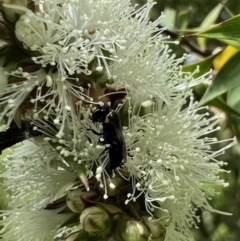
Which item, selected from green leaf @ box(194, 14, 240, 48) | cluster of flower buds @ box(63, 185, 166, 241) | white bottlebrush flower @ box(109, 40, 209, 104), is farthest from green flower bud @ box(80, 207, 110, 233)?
green leaf @ box(194, 14, 240, 48)

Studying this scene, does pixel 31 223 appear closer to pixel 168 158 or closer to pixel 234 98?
pixel 168 158

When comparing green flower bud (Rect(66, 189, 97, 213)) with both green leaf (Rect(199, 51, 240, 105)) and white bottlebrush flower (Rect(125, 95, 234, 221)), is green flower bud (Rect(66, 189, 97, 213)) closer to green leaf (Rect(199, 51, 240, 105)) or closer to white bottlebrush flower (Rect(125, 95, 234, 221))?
white bottlebrush flower (Rect(125, 95, 234, 221))

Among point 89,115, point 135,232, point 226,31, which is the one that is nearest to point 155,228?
point 135,232

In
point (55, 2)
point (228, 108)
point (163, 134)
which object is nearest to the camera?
point (55, 2)

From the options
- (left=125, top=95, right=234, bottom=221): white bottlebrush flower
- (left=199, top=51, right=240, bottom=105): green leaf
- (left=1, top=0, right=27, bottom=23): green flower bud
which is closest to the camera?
(left=1, top=0, right=27, bottom=23): green flower bud

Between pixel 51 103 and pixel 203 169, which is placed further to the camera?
pixel 203 169

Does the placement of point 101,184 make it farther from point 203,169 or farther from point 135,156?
point 203,169

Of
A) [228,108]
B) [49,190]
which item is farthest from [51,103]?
[228,108]

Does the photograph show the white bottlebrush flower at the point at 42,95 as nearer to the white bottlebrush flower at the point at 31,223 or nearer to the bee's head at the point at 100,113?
the bee's head at the point at 100,113

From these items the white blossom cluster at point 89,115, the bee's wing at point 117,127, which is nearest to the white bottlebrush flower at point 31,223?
the white blossom cluster at point 89,115
